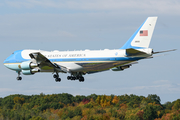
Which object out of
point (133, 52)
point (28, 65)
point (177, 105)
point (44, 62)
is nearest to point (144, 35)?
point (133, 52)

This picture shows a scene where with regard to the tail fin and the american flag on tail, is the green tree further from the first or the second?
the american flag on tail

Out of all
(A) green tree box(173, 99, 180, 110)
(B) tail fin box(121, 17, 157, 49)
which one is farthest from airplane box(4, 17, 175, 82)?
(A) green tree box(173, 99, 180, 110)

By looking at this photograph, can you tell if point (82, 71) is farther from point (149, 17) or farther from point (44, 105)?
point (44, 105)

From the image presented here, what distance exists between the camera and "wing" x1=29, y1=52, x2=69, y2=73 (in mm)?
62713

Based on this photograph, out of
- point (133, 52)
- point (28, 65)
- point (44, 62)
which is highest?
point (133, 52)

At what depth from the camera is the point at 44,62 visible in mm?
64375

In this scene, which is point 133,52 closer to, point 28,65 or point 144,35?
point 144,35

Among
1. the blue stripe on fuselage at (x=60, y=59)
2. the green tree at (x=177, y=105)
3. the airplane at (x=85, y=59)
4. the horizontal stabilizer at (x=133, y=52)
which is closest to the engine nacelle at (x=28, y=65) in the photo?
the airplane at (x=85, y=59)

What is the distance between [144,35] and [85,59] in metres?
11.2

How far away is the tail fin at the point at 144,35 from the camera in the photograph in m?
58.6

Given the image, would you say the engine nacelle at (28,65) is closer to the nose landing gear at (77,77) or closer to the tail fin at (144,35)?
the nose landing gear at (77,77)

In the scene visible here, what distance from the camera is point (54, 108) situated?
19312 cm

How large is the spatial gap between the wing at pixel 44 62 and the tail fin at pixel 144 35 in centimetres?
1396

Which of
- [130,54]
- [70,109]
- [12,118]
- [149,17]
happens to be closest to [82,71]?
[130,54]
